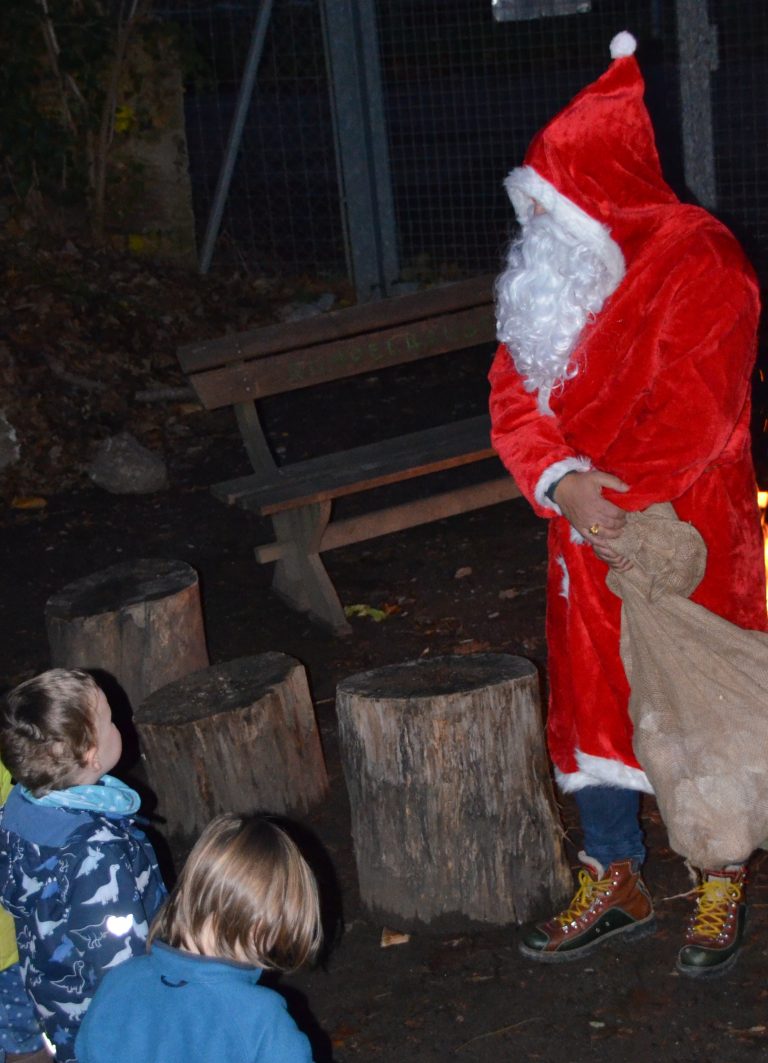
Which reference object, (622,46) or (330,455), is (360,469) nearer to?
(330,455)

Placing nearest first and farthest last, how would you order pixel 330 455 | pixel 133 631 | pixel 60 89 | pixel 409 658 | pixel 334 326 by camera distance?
pixel 133 631 → pixel 409 658 → pixel 330 455 → pixel 334 326 → pixel 60 89

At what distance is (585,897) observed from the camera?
352 centimetres

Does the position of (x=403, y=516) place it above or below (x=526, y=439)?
below

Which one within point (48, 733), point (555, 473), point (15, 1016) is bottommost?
point (15, 1016)

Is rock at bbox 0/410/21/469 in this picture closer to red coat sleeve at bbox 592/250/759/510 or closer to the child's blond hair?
the child's blond hair

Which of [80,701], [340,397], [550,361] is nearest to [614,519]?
[550,361]

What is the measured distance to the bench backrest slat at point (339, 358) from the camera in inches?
231

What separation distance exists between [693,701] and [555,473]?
61 cm

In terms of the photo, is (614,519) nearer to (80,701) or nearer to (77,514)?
(80,701)

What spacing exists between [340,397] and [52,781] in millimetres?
6185

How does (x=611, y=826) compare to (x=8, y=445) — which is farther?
(x=8, y=445)

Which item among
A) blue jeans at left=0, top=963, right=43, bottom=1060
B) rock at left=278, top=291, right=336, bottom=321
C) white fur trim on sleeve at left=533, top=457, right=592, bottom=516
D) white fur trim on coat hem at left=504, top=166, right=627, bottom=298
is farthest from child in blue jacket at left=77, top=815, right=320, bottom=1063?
rock at left=278, top=291, right=336, bottom=321

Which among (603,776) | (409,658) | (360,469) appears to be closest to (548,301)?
(603,776)

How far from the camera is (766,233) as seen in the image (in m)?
9.44
